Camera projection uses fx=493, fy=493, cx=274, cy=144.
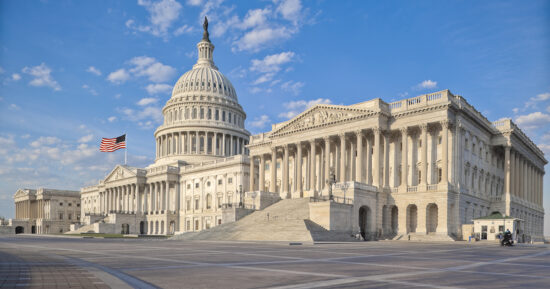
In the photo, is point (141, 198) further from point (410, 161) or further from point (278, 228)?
point (410, 161)

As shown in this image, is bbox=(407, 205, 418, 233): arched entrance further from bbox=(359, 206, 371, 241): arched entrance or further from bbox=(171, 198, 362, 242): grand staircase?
bbox=(171, 198, 362, 242): grand staircase

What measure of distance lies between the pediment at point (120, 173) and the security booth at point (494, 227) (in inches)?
3568

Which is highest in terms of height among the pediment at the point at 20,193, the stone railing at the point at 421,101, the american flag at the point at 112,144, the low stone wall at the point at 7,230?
the stone railing at the point at 421,101

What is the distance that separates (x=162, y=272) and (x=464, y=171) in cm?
5723

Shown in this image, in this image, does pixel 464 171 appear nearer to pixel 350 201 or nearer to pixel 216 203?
pixel 350 201

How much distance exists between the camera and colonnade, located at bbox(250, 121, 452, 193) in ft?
217

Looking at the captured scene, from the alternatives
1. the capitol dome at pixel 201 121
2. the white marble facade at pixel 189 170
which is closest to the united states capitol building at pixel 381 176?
the white marble facade at pixel 189 170

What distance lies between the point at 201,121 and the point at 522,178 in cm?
8372

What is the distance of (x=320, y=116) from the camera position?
252ft

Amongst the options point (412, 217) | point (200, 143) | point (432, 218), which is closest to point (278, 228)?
point (412, 217)

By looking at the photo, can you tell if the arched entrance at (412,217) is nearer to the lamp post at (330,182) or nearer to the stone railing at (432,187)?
the stone railing at (432,187)

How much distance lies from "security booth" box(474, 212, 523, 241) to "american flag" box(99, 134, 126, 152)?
80.8 metres

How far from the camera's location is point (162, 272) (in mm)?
17875

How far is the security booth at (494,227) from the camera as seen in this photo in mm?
54750
